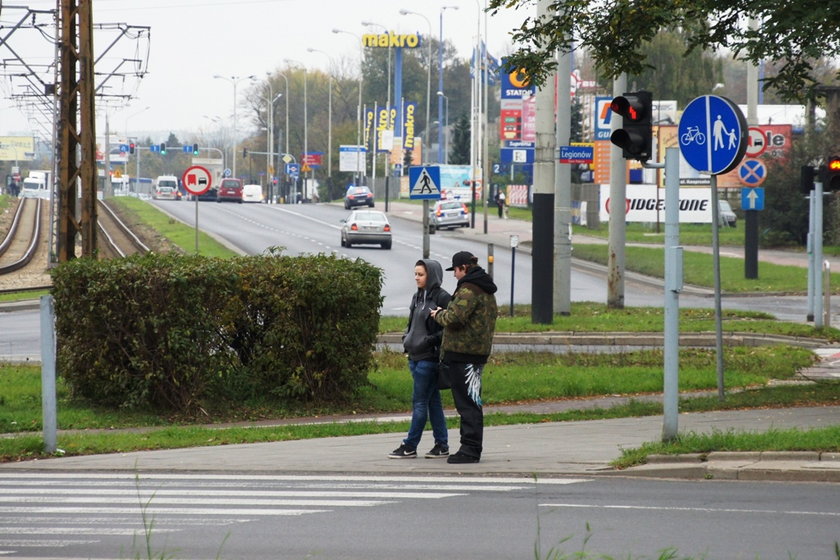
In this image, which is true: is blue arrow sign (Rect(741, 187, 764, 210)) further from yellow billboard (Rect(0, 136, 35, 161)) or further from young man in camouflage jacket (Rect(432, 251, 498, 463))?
yellow billboard (Rect(0, 136, 35, 161))

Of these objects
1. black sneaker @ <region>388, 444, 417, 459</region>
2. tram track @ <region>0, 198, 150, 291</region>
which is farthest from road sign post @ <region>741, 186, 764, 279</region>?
black sneaker @ <region>388, 444, 417, 459</region>

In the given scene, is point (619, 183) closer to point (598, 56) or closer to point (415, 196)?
point (415, 196)

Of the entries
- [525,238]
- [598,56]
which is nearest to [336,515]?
[598,56]

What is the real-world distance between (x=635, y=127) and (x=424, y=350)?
2.61 m

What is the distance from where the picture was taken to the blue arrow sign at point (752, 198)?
1358 inches

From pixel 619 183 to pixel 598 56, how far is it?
9523 mm

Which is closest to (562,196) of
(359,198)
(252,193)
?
(359,198)

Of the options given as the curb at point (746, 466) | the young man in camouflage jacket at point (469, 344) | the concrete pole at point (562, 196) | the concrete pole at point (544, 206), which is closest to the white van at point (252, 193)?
the concrete pole at point (562, 196)

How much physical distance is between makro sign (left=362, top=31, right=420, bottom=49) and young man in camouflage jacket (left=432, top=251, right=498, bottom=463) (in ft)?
313

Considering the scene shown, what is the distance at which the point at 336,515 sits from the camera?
8625 mm

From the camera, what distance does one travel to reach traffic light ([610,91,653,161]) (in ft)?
36.2

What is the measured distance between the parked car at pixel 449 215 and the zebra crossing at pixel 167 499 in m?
54.6

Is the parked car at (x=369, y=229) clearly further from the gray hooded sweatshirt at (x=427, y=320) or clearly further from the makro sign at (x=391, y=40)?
the makro sign at (x=391, y=40)

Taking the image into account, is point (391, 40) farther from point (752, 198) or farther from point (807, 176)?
point (807, 176)
